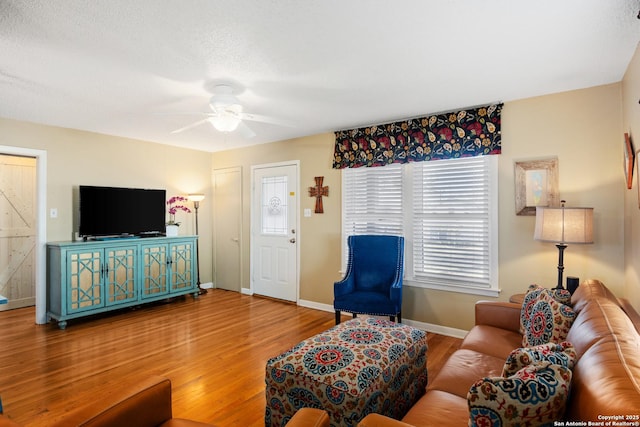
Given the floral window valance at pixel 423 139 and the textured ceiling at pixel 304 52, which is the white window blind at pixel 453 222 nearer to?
the floral window valance at pixel 423 139

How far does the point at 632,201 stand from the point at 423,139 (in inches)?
73.5

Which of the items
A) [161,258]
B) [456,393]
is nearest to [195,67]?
[456,393]

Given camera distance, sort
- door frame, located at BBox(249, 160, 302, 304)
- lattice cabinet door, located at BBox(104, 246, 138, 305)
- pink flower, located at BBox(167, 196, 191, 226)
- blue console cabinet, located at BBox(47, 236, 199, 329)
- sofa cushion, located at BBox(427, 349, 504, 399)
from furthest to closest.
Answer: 1. pink flower, located at BBox(167, 196, 191, 226)
2. door frame, located at BBox(249, 160, 302, 304)
3. lattice cabinet door, located at BBox(104, 246, 138, 305)
4. blue console cabinet, located at BBox(47, 236, 199, 329)
5. sofa cushion, located at BBox(427, 349, 504, 399)

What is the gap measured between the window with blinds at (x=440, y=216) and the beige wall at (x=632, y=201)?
969mm

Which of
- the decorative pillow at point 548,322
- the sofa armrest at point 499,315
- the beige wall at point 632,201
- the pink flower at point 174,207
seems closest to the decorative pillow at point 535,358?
the decorative pillow at point 548,322

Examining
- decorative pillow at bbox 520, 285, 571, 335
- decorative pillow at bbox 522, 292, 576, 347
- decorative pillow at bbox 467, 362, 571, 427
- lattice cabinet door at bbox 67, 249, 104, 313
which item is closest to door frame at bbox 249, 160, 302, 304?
lattice cabinet door at bbox 67, 249, 104, 313

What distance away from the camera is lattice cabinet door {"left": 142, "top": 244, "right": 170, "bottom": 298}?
466 cm

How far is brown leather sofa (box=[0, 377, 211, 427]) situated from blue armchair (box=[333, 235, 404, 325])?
2258 mm

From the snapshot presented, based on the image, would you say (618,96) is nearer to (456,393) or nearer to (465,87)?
(465,87)

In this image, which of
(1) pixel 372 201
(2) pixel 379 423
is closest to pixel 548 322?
(2) pixel 379 423

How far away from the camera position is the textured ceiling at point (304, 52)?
6.14ft

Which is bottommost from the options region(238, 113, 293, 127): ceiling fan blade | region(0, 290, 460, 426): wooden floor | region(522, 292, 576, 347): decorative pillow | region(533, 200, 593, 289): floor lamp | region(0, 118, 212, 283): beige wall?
region(0, 290, 460, 426): wooden floor

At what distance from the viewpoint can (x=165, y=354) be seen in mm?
3188

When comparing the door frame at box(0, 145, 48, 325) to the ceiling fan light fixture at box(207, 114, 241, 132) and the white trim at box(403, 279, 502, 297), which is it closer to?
the ceiling fan light fixture at box(207, 114, 241, 132)
